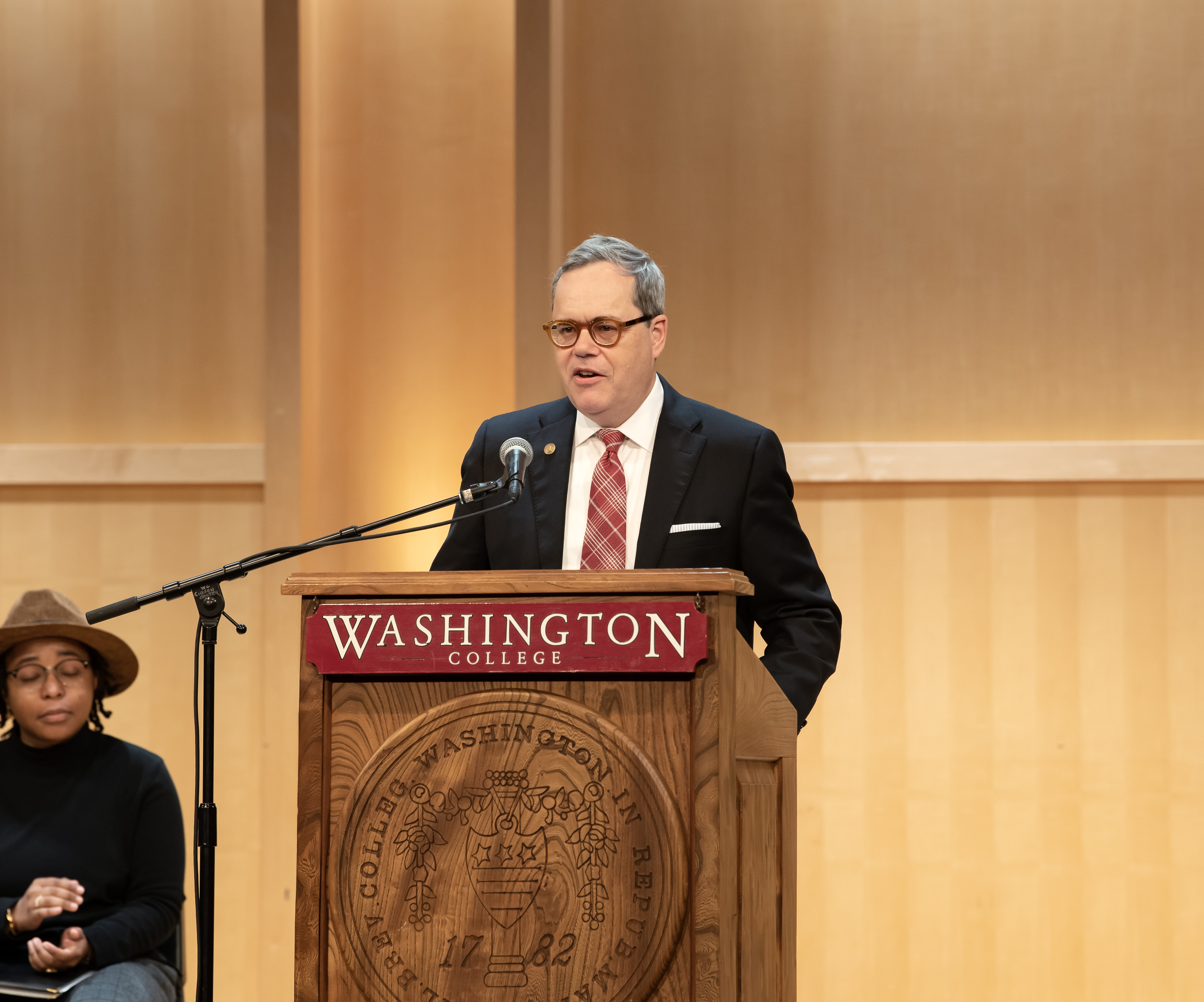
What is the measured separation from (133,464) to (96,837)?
1.39 meters

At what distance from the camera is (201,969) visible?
71.1 inches

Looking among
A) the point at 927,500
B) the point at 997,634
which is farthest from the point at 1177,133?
the point at 997,634

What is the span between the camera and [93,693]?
2703 millimetres

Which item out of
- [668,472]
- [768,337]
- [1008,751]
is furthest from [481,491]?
[1008,751]

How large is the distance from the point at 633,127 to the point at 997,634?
1.75 metres

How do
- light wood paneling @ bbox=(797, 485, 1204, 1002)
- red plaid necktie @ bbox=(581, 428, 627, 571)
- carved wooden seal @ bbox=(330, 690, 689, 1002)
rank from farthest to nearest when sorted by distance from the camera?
light wood paneling @ bbox=(797, 485, 1204, 1002)
red plaid necktie @ bbox=(581, 428, 627, 571)
carved wooden seal @ bbox=(330, 690, 689, 1002)

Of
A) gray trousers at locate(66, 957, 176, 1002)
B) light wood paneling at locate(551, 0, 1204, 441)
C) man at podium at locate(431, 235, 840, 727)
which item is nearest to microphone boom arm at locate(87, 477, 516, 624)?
man at podium at locate(431, 235, 840, 727)

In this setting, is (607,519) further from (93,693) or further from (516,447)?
(93,693)

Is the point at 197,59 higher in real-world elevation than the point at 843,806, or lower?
higher

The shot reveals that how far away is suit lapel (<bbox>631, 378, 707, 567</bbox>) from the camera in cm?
177

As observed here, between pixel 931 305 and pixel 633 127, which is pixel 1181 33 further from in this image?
pixel 633 127

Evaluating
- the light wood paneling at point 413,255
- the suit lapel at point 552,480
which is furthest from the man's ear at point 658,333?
the light wood paneling at point 413,255

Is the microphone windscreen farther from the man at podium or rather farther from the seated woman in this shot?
the seated woman

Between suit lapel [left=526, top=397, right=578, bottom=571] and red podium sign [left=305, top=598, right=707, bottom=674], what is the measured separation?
47cm
